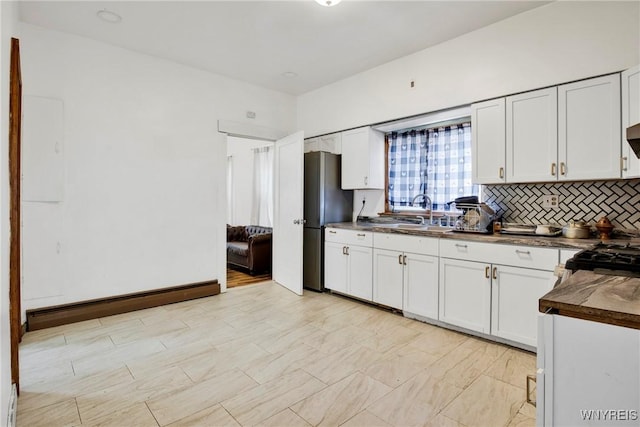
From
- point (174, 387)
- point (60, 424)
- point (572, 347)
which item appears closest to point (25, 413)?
point (60, 424)

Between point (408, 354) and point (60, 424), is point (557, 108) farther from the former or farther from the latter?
point (60, 424)

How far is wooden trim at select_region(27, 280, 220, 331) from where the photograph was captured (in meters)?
3.02

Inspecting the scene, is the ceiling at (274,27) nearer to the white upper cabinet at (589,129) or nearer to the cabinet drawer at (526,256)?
the white upper cabinet at (589,129)

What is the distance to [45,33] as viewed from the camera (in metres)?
3.05

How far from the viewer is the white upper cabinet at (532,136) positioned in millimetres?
2635

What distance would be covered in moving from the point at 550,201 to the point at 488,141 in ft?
2.47

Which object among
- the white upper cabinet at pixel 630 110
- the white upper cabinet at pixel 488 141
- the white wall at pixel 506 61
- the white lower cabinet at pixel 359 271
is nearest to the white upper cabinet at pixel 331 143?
the white wall at pixel 506 61

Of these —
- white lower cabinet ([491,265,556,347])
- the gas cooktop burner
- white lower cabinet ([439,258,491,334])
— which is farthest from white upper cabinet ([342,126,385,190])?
the gas cooktop burner

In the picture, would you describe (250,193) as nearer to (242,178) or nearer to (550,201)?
(242,178)

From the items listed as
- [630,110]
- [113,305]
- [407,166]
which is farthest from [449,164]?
[113,305]

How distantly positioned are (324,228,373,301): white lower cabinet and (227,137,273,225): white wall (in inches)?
119

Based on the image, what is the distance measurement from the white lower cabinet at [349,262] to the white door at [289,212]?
379 millimetres

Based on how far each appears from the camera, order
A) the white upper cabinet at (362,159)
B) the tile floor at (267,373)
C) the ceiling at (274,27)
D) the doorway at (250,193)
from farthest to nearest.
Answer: the doorway at (250,193), the white upper cabinet at (362,159), the ceiling at (274,27), the tile floor at (267,373)

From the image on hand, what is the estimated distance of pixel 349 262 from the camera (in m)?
3.86
